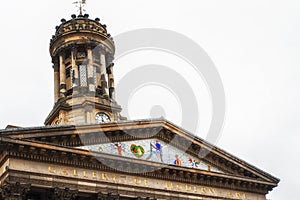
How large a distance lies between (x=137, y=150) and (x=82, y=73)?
434 inches

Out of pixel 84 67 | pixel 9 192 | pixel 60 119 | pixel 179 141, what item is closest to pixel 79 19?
pixel 84 67

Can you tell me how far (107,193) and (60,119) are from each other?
1097cm

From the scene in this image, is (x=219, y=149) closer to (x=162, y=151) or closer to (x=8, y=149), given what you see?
(x=162, y=151)

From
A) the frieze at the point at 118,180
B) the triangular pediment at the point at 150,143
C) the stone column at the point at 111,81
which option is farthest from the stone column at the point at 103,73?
the frieze at the point at 118,180

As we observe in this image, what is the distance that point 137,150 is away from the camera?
2769 cm

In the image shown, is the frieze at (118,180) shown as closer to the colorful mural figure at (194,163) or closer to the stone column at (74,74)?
the colorful mural figure at (194,163)

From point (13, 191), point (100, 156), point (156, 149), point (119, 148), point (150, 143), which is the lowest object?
point (13, 191)

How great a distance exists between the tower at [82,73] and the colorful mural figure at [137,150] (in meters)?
6.54

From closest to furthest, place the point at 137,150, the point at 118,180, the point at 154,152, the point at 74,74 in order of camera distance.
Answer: the point at 118,180, the point at 137,150, the point at 154,152, the point at 74,74

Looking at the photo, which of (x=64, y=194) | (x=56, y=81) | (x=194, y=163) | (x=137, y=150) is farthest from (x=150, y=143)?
(x=56, y=81)

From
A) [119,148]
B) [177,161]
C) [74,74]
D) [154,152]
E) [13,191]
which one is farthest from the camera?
[74,74]

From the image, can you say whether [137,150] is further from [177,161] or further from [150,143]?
[177,161]

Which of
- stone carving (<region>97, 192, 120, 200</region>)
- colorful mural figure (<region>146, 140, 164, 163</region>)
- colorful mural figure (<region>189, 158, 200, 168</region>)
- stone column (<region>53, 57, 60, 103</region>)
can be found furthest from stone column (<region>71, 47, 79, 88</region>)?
stone carving (<region>97, 192, 120, 200</region>)

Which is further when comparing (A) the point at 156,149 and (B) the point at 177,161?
(B) the point at 177,161
